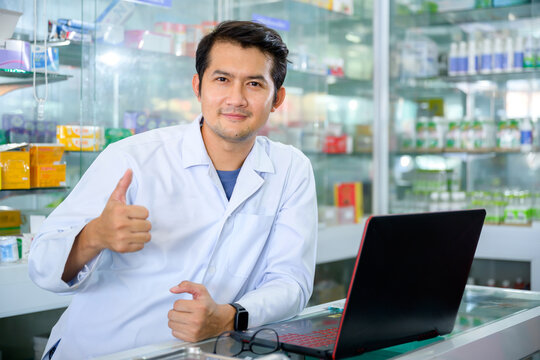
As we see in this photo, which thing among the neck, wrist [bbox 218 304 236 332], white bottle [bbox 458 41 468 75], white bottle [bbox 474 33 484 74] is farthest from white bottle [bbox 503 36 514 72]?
wrist [bbox 218 304 236 332]

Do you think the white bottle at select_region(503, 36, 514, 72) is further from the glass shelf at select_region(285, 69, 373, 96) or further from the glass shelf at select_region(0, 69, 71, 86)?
the glass shelf at select_region(0, 69, 71, 86)

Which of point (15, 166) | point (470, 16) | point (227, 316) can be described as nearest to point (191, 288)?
point (227, 316)

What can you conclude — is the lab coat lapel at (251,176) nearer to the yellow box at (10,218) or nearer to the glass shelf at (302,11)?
the yellow box at (10,218)

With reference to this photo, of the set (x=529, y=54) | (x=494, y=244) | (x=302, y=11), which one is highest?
(x=302, y=11)

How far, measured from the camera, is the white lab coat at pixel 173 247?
5.17 feet

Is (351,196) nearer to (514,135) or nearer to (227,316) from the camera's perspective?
(514,135)

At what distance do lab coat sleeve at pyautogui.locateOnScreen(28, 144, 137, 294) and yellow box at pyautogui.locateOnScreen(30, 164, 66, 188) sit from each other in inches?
45.3

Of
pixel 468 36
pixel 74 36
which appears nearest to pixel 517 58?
pixel 468 36

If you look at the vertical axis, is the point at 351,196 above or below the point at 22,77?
below

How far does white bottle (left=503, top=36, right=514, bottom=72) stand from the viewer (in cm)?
437

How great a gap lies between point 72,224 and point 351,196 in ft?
10.8

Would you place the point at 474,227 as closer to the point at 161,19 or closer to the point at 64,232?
the point at 64,232

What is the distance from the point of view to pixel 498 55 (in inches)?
174

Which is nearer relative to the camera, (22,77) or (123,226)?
(123,226)
